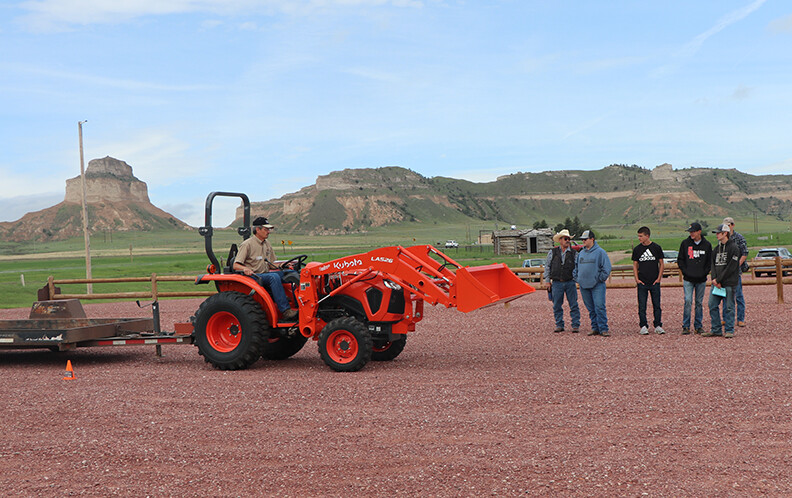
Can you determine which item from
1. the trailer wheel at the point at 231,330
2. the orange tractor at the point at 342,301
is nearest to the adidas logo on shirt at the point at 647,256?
the orange tractor at the point at 342,301

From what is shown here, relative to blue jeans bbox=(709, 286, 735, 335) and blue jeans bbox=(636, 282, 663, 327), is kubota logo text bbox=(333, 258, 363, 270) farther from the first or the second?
blue jeans bbox=(709, 286, 735, 335)

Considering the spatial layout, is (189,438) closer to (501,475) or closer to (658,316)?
(501,475)

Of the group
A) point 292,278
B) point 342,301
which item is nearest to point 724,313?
point 342,301

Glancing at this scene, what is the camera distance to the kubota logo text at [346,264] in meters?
9.58

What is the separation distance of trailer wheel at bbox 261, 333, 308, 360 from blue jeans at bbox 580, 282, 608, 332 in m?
5.48

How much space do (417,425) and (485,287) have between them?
9.61 ft

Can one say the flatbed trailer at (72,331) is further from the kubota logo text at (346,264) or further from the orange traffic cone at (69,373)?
the kubota logo text at (346,264)

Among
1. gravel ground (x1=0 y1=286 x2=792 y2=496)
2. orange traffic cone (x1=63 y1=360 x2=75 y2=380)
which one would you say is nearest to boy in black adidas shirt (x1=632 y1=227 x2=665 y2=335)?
gravel ground (x1=0 y1=286 x2=792 y2=496)

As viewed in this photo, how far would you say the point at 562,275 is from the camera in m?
13.8

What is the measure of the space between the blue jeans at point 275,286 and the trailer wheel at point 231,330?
257 millimetres

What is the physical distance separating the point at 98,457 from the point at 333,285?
15.0 feet

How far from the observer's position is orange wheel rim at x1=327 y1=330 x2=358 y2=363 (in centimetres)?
946

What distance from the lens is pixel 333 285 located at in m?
9.93

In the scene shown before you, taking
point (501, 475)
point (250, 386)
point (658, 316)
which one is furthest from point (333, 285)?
point (658, 316)
